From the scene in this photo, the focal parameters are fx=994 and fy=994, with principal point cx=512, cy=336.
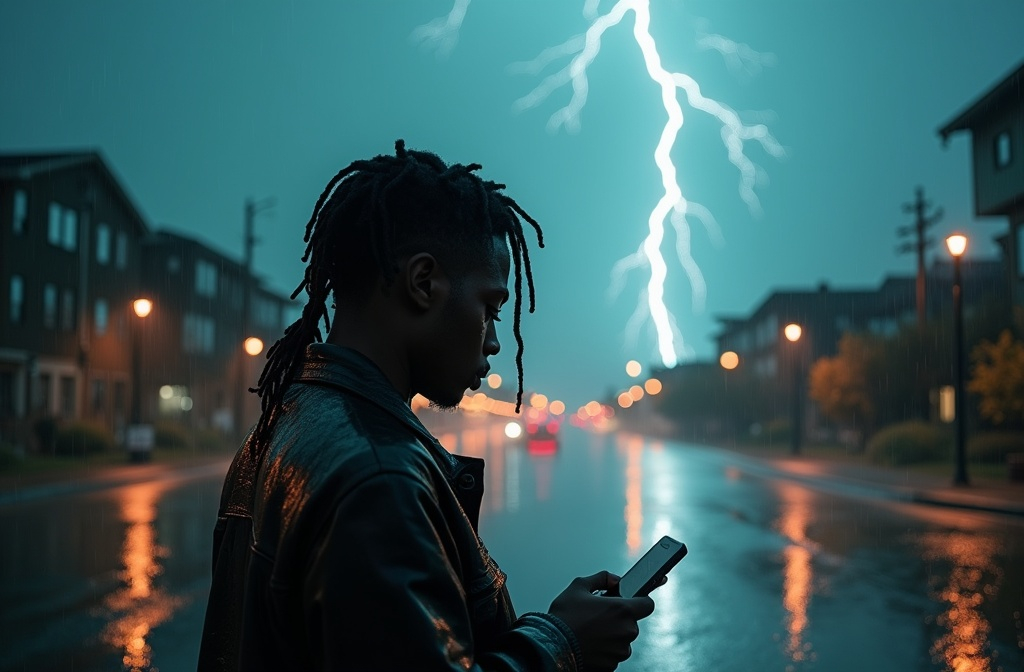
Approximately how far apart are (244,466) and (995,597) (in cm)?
914

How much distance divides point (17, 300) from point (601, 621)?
3617cm

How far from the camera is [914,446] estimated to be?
1228 inches

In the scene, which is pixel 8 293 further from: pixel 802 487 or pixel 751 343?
pixel 751 343

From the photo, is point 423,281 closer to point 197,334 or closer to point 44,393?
point 44,393

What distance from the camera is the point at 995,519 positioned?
16.3m

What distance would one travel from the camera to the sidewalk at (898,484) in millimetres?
18503

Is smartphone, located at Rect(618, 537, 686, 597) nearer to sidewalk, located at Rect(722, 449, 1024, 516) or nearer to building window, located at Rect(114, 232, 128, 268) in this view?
sidewalk, located at Rect(722, 449, 1024, 516)

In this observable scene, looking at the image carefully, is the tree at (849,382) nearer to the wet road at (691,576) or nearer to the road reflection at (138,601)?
the wet road at (691,576)

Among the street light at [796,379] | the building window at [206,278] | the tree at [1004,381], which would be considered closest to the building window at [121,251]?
the building window at [206,278]

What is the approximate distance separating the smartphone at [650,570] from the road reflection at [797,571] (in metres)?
5.45

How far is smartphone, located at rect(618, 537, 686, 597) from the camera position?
78.2 inches

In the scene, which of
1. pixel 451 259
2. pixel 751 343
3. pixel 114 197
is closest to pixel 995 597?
pixel 451 259

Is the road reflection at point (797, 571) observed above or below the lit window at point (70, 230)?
below

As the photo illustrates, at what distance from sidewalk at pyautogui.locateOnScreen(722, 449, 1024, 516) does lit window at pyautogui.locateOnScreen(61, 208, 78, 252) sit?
84.5 ft
